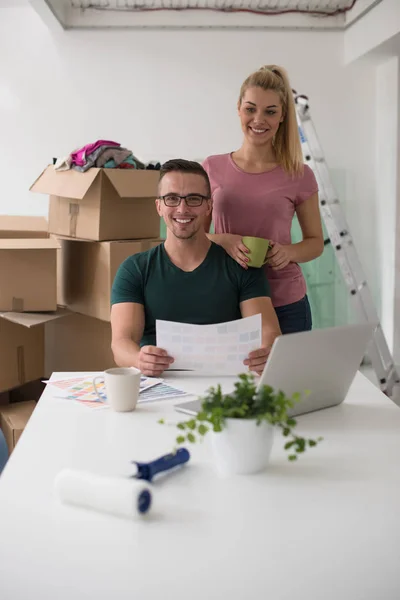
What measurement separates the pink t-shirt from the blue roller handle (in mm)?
1269

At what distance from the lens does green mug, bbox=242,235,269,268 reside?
214 centimetres

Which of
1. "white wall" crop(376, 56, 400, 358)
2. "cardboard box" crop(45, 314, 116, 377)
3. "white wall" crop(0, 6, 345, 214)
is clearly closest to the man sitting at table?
"cardboard box" crop(45, 314, 116, 377)

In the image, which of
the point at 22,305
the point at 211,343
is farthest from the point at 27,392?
the point at 211,343

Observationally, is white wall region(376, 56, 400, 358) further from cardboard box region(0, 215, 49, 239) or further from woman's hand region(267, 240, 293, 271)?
woman's hand region(267, 240, 293, 271)

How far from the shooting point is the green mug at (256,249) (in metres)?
2.14

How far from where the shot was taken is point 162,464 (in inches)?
46.2

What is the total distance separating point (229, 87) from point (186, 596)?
3.91 meters

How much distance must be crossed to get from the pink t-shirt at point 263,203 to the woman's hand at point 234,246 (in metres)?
0.13

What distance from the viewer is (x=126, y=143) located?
4387 millimetres

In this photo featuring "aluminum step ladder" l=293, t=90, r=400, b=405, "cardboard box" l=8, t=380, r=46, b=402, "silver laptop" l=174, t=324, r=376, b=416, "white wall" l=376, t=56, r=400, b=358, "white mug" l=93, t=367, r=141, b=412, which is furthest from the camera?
"white wall" l=376, t=56, r=400, b=358

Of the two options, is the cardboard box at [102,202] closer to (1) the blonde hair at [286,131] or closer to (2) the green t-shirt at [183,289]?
(1) the blonde hair at [286,131]

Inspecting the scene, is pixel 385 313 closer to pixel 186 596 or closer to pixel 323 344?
pixel 323 344

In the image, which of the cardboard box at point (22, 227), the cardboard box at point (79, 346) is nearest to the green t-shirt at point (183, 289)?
the cardboard box at point (79, 346)

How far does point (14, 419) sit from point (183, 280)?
1.51 meters
